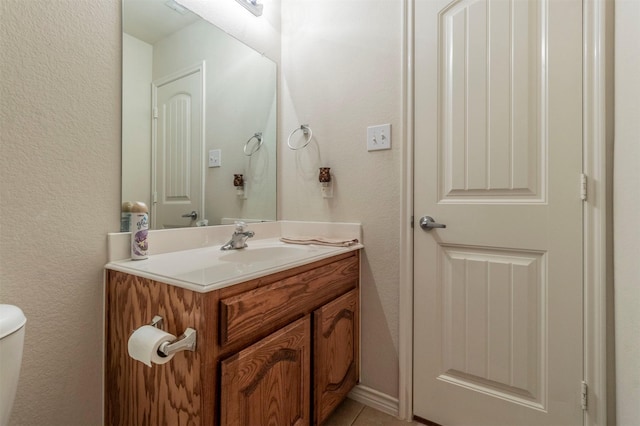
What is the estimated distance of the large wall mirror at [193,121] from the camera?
3.68 ft

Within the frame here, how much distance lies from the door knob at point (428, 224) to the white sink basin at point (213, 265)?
313 mm

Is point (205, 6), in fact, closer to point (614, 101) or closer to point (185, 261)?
point (185, 261)

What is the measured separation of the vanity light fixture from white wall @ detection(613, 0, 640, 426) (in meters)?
1.48

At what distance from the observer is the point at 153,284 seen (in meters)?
0.87

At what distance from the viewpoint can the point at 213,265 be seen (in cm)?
100

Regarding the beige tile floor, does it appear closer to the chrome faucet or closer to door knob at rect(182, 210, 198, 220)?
the chrome faucet

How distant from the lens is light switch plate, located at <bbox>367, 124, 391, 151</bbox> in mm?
1396

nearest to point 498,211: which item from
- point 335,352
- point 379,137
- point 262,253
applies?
point 379,137

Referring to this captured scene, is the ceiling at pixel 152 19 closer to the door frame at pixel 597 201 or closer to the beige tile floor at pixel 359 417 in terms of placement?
the door frame at pixel 597 201

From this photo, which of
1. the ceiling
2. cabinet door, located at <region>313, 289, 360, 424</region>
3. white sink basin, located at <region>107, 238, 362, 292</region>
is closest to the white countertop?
white sink basin, located at <region>107, 238, 362, 292</region>

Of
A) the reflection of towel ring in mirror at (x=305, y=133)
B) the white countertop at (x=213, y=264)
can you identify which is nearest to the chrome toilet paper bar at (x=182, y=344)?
the white countertop at (x=213, y=264)

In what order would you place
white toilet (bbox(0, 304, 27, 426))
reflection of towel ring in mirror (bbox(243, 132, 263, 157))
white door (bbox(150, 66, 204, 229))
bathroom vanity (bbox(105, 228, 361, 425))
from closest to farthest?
white toilet (bbox(0, 304, 27, 426)) → bathroom vanity (bbox(105, 228, 361, 425)) → white door (bbox(150, 66, 204, 229)) → reflection of towel ring in mirror (bbox(243, 132, 263, 157))

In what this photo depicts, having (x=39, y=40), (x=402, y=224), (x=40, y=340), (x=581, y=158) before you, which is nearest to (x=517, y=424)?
(x=402, y=224)

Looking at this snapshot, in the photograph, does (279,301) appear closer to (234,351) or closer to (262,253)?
(234,351)
